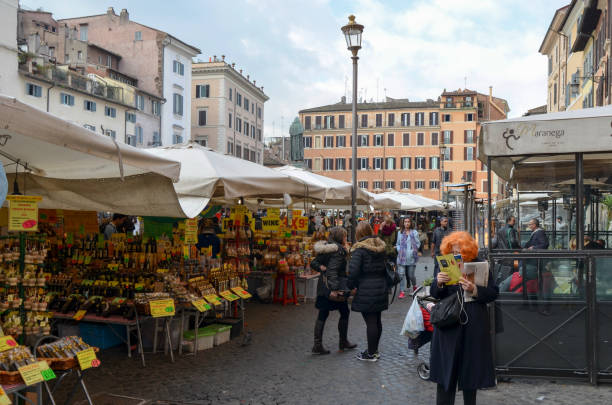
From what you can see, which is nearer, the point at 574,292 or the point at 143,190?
the point at 574,292

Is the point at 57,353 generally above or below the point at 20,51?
below

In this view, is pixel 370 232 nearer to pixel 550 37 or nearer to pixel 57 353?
pixel 57 353

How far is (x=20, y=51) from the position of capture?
1211 inches

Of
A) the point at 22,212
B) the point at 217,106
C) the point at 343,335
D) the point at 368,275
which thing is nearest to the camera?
the point at 22,212

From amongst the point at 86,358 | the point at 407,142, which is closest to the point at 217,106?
the point at 407,142

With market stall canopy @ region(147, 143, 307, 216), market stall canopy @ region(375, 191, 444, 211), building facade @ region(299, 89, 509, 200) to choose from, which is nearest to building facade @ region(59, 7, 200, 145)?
market stall canopy @ region(375, 191, 444, 211)

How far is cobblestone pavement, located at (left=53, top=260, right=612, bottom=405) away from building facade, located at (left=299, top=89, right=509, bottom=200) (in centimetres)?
5922

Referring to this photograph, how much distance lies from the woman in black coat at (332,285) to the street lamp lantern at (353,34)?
531cm

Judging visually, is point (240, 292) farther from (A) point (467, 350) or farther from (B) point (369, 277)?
(A) point (467, 350)

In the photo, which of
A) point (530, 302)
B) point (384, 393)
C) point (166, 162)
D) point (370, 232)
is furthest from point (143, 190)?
point (530, 302)

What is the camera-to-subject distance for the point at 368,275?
21.3 ft

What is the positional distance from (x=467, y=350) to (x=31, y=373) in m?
2.92

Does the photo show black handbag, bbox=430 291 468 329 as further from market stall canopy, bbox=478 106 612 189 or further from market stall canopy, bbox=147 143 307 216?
market stall canopy, bbox=147 143 307 216

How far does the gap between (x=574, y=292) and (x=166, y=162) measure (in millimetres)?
4111
